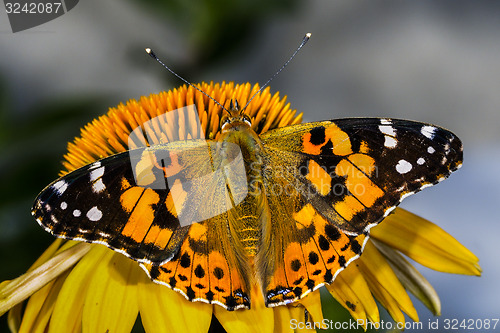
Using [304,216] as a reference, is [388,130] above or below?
above

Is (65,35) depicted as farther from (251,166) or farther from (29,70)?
(251,166)

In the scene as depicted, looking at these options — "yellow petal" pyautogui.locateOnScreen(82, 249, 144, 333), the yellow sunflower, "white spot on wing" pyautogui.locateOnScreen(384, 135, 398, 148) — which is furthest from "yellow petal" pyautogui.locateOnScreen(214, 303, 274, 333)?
"white spot on wing" pyautogui.locateOnScreen(384, 135, 398, 148)

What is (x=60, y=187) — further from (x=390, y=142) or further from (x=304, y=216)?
(x=390, y=142)

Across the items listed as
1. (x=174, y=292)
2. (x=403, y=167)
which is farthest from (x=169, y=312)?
(x=403, y=167)

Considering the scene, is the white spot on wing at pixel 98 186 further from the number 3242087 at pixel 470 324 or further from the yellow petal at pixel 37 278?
the number 3242087 at pixel 470 324

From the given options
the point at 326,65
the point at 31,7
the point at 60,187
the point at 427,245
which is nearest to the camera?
the point at 60,187

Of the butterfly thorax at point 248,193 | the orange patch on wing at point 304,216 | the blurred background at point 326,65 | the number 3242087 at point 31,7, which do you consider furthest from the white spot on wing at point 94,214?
the number 3242087 at point 31,7

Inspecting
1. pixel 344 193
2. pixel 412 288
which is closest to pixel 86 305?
pixel 344 193
